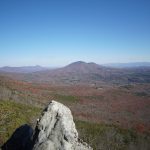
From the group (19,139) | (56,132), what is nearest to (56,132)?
(56,132)

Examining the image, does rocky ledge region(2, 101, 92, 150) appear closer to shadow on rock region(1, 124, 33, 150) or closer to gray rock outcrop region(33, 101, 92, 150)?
gray rock outcrop region(33, 101, 92, 150)

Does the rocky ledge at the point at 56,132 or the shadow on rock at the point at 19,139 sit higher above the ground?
the rocky ledge at the point at 56,132

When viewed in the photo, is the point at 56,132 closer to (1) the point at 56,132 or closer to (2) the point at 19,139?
(1) the point at 56,132

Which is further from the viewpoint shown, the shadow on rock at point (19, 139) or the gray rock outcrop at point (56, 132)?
the shadow on rock at point (19, 139)

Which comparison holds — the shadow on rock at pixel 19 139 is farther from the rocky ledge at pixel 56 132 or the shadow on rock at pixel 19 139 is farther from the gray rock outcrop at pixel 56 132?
the gray rock outcrop at pixel 56 132

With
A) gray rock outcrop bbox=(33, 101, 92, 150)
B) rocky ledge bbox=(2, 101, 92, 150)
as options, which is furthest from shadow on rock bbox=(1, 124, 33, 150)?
gray rock outcrop bbox=(33, 101, 92, 150)

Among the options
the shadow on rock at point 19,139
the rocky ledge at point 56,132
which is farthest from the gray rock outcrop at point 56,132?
the shadow on rock at point 19,139

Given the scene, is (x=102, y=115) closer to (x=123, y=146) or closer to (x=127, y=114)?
(x=127, y=114)

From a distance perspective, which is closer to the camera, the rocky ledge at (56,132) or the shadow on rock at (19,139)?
the rocky ledge at (56,132)

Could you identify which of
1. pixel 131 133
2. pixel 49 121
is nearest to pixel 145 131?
pixel 131 133
